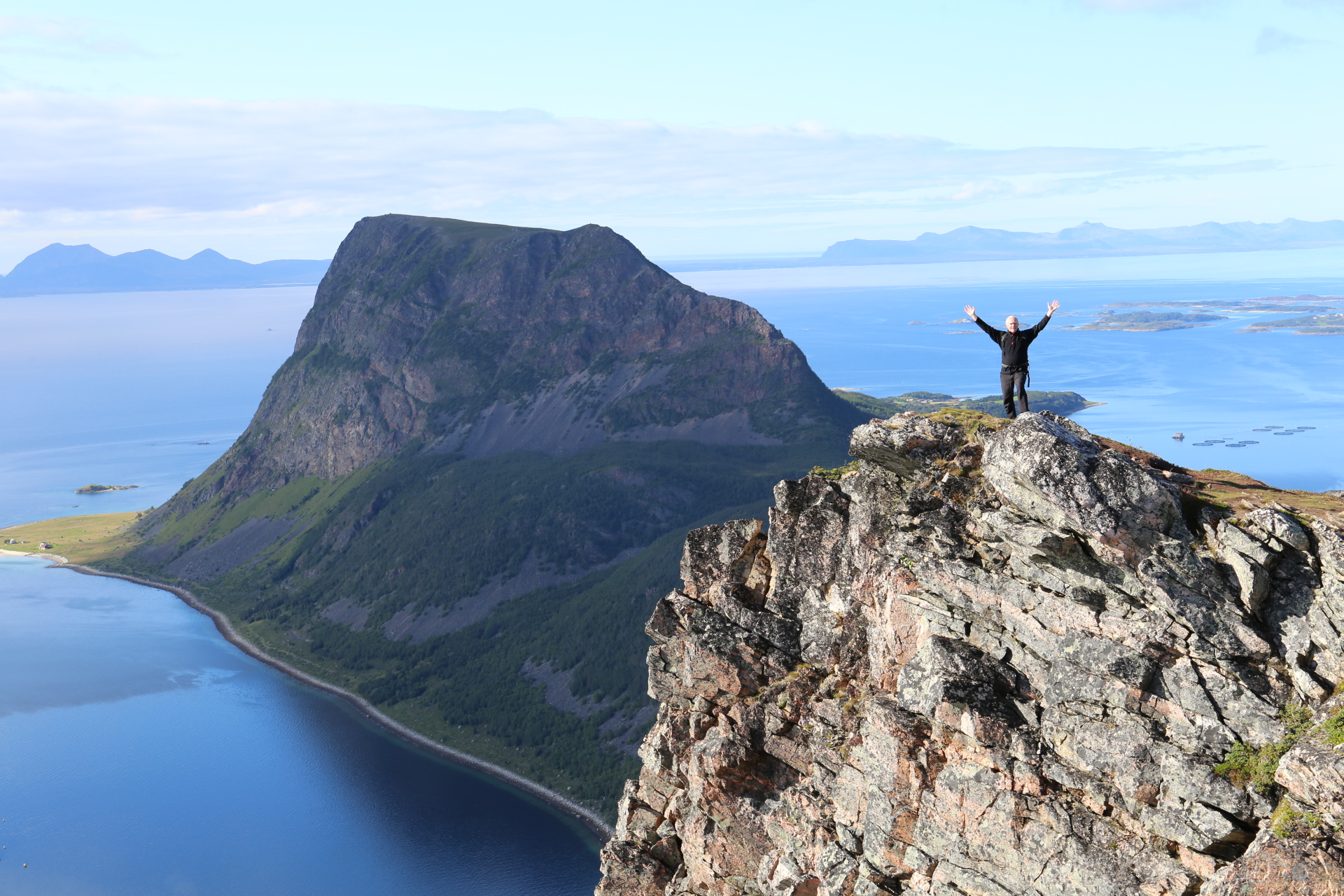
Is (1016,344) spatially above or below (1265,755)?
above

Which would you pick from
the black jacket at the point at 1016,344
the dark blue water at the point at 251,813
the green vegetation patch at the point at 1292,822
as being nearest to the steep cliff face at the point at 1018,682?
the green vegetation patch at the point at 1292,822

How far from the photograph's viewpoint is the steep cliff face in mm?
23938

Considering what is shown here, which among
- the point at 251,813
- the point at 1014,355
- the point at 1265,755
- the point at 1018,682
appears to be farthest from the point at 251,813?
the point at 1265,755

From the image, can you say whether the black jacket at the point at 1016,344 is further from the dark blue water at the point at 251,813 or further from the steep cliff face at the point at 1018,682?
the dark blue water at the point at 251,813

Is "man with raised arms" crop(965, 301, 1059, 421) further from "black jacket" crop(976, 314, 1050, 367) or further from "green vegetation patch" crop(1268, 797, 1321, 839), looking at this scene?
"green vegetation patch" crop(1268, 797, 1321, 839)

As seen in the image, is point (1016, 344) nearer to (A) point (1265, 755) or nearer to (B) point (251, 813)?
(A) point (1265, 755)

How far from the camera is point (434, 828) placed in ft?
497

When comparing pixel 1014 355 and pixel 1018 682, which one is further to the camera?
pixel 1014 355

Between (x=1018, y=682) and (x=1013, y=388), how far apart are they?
1002cm

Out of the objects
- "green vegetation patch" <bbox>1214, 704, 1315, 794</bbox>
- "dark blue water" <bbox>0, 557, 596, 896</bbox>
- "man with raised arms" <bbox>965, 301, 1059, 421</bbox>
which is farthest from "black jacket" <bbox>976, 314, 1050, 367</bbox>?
"dark blue water" <bbox>0, 557, 596, 896</bbox>

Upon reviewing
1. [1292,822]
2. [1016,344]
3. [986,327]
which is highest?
[986,327]

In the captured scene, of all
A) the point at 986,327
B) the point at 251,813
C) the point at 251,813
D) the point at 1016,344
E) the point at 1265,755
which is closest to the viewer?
the point at 1265,755

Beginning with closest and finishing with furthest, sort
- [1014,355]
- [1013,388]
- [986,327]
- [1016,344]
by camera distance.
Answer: [986,327], [1016,344], [1014,355], [1013,388]

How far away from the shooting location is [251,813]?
157500mm
